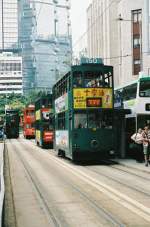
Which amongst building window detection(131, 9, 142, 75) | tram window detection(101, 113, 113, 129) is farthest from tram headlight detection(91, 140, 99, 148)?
building window detection(131, 9, 142, 75)

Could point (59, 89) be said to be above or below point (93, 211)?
above

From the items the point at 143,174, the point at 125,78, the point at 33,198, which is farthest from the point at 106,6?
the point at 33,198

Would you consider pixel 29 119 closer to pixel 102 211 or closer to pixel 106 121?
pixel 106 121

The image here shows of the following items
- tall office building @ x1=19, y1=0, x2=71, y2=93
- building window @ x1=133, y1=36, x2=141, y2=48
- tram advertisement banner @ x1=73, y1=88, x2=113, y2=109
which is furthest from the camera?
tall office building @ x1=19, y1=0, x2=71, y2=93

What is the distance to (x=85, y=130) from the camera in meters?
24.3

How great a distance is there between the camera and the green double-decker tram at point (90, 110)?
2428 centimetres

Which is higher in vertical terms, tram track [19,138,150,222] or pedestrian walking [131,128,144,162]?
pedestrian walking [131,128,144,162]

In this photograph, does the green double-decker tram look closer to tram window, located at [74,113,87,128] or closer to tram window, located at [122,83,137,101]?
tram window, located at [74,113,87,128]

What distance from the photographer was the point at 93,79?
2472cm

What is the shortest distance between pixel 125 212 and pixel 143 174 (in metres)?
8.70

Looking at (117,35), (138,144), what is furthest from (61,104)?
(117,35)

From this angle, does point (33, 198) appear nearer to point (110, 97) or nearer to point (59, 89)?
point (110, 97)

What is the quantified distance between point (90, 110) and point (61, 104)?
3.97 m

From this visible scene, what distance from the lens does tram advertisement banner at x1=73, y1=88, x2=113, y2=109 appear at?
24234mm
